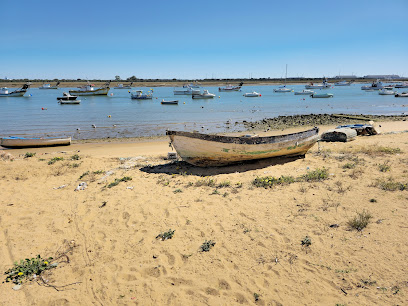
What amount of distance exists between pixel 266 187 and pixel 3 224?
6.58 meters

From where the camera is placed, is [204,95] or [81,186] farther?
[204,95]

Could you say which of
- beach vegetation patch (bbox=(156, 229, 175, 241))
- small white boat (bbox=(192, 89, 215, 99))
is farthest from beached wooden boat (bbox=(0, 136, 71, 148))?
small white boat (bbox=(192, 89, 215, 99))

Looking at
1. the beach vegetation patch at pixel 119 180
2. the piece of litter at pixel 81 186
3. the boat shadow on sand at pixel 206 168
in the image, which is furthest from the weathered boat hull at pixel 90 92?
the beach vegetation patch at pixel 119 180

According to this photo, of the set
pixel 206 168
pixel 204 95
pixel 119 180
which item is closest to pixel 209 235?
pixel 119 180

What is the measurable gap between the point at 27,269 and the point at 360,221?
629 centimetres

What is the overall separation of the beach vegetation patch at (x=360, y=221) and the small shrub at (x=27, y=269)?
18.9ft

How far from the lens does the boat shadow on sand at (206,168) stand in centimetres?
952

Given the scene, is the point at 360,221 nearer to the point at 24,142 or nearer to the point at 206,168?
the point at 206,168

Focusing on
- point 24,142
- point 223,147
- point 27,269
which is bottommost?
point 27,269

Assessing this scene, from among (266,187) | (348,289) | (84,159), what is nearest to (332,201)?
(266,187)

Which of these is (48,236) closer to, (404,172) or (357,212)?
(357,212)

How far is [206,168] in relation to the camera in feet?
32.5

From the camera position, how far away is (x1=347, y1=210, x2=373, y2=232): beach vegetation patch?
548 centimetres

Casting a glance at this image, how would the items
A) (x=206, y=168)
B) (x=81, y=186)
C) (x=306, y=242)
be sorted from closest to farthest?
(x=306, y=242), (x=81, y=186), (x=206, y=168)
